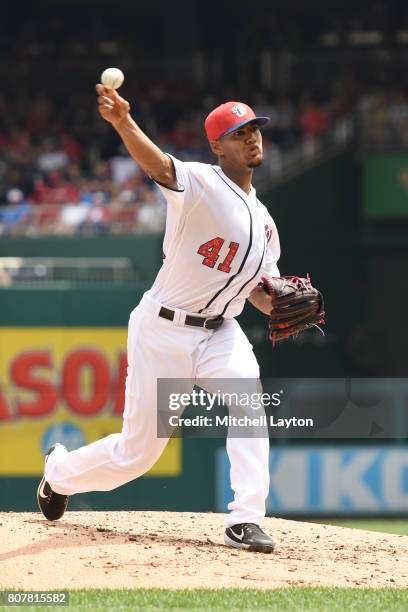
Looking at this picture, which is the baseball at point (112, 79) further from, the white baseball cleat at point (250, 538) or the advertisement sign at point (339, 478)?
the advertisement sign at point (339, 478)

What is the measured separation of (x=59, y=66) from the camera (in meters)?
22.3

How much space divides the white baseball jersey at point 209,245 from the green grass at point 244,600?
1361 mm

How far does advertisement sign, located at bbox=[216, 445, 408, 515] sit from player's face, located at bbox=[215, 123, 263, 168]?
749cm

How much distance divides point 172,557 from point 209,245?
1.40 m

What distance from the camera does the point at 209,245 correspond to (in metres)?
5.87

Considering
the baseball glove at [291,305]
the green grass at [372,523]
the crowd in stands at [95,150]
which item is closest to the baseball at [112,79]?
the baseball glove at [291,305]

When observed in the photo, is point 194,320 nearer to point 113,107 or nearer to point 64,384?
point 113,107

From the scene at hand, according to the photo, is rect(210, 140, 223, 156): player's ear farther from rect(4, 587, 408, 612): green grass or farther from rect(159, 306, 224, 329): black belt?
rect(4, 587, 408, 612): green grass

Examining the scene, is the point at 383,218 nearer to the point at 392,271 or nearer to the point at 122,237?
the point at 392,271

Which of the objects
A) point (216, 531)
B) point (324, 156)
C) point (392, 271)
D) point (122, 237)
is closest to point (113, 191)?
point (122, 237)

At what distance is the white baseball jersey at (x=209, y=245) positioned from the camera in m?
5.81

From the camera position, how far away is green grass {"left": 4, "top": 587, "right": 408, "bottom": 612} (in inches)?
199

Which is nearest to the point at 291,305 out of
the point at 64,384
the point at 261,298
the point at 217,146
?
the point at 261,298

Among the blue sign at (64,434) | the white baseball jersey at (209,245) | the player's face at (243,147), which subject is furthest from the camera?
the blue sign at (64,434)
